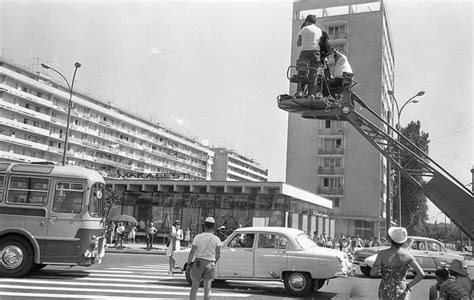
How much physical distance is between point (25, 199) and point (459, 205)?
10.5m

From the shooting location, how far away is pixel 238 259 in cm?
1182

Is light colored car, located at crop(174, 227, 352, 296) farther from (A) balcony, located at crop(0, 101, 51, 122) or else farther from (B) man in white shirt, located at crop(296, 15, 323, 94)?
(A) balcony, located at crop(0, 101, 51, 122)

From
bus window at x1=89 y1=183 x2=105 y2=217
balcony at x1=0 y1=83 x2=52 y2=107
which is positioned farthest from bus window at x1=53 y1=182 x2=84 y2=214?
balcony at x1=0 y1=83 x2=52 y2=107

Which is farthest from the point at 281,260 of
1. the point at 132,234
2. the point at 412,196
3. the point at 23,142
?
the point at 23,142

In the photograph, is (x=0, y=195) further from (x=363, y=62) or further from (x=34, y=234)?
(x=363, y=62)

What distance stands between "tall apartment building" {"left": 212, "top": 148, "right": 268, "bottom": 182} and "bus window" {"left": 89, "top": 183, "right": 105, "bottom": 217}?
130866mm

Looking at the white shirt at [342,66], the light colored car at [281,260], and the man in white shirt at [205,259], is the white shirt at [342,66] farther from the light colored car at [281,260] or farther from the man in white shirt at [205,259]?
the light colored car at [281,260]

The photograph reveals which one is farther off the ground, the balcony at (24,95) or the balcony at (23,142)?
the balcony at (24,95)

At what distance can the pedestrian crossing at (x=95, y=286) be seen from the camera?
10.1 m

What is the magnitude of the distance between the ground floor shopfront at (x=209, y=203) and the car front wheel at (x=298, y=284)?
2182 cm

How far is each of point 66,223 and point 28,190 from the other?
1.42m

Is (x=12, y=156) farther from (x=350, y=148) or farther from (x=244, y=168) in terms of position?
(x=244, y=168)

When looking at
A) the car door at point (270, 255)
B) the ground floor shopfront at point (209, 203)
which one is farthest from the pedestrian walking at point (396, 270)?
the ground floor shopfront at point (209, 203)

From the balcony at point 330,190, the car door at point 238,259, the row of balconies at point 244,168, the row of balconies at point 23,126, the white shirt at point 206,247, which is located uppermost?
the row of balconies at point 244,168
